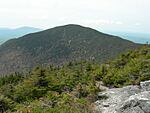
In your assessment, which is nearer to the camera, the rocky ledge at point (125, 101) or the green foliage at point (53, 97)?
the rocky ledge at point (125, 101)

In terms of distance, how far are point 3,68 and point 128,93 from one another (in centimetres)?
16815

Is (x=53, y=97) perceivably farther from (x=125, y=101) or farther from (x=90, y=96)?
(x=125, y=101)

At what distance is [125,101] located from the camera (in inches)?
573

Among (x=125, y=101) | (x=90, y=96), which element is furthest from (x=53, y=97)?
(x=125, y=101)

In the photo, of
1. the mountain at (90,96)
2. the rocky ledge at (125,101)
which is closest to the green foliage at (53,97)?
the mountain at (90,96)

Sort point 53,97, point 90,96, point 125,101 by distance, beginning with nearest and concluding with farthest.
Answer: point 125,101 → point 53,97 → point 90,96

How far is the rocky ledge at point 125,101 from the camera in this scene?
13.6 m

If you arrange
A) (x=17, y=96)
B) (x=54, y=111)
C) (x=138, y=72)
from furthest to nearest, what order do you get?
(x=17, y=96), (x=138, y=72), (x=54, y=111)

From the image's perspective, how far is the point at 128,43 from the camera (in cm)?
18712

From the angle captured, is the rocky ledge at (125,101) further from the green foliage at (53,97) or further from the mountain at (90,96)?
the green foliage at (53,97)

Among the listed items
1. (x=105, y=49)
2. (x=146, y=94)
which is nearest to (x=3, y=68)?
(x=105, y=49)

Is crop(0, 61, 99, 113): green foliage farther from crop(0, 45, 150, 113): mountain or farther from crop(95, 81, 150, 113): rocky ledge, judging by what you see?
crop(95, 81, 150, 113): rocky ledge

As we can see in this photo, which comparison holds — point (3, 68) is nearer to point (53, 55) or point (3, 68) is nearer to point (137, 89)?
point (53, 55)

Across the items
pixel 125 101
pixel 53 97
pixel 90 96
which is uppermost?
pixel 125 101
